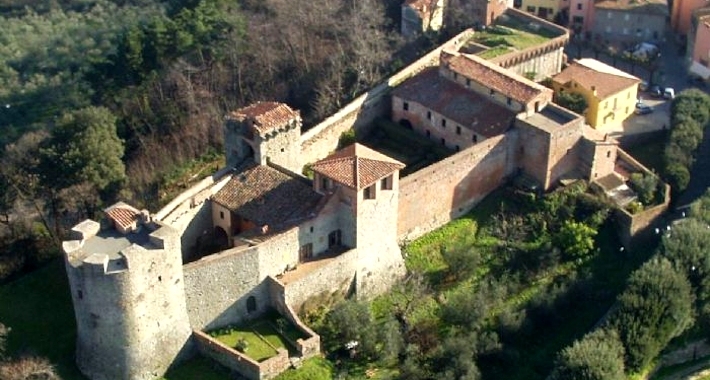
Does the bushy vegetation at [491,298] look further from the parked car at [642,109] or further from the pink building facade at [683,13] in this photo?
the pink building facade at [683,13]

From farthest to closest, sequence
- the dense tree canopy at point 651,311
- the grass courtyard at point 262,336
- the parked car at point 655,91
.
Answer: the parked car at point 655,91 < the dense tree canopy at point 651,311 < the grass courtyard at point 262,336

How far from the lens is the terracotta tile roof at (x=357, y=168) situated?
144 ft

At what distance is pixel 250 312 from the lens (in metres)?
43.4

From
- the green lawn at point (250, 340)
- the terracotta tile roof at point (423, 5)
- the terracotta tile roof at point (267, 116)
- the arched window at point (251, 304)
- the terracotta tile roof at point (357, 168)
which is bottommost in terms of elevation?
the green lawn at point (250, 340)

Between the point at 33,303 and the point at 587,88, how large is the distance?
28533 millimetres

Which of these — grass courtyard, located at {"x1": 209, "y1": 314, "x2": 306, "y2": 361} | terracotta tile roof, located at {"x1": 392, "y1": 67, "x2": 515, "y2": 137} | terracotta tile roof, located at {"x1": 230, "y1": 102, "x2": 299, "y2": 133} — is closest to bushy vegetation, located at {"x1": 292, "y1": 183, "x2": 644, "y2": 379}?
grass courtyard, located at {"x1": 209, "y1": 314, "x2": 306, "y2": 361}

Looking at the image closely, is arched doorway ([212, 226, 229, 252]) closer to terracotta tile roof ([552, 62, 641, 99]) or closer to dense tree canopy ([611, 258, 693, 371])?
dense tree canopy ([611, 258, 693, 371])

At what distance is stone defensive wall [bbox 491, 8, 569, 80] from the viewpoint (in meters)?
58.2

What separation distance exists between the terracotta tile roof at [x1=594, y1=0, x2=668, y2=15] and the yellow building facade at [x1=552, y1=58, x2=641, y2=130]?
8848 mm

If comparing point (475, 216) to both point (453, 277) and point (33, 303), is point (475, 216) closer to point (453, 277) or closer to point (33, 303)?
point (453, 277)

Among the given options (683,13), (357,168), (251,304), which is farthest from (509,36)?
(251,304)

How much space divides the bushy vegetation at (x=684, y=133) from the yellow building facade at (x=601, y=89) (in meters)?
2.47

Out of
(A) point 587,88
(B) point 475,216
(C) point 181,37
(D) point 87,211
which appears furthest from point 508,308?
(C) point 181,37

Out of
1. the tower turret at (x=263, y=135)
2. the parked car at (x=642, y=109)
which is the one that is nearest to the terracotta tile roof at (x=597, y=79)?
the parked car at (x=642, y=109)
